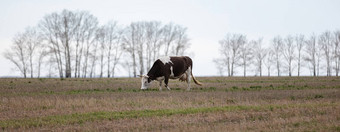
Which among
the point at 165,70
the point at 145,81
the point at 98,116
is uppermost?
the point at 165,70

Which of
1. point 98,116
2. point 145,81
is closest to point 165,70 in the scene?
point 145,81

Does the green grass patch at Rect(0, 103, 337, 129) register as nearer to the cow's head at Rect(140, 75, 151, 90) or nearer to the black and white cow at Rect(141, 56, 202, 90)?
the black and white cow at Rect(141, 56, 202, 90)

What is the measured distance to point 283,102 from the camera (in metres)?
15.2

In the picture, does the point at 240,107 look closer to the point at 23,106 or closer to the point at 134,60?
the point at 23,106

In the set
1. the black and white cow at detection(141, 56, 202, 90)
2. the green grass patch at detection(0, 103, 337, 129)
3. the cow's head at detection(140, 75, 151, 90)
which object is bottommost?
the green grass patch at detection(0, 103, 337, 129)

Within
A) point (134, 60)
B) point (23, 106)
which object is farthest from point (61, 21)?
point (23, 106)

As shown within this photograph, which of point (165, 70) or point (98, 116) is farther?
point (165, 70)

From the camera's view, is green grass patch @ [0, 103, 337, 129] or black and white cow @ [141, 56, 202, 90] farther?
black and white cow @ [141, 56, 202, 90]

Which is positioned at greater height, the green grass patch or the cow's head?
the cow's head

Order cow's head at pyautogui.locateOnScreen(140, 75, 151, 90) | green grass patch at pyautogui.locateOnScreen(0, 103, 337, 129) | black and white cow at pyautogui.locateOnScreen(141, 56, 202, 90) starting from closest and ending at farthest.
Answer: green grass patch at pyautogui.locateOnScreen(0, 103, 337, 129)
cow's head at pyautogui.locateOnScreen(140, 75, 151, 90)
black and white cow at pyautogui.locateOnScreen(141, 56, 202, 90)

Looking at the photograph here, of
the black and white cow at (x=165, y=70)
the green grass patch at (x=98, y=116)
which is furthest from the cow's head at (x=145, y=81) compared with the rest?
the green grass patch at (x=98, y=116)

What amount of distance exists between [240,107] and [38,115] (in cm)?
734

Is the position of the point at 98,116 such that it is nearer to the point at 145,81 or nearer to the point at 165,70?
the point at 145,81

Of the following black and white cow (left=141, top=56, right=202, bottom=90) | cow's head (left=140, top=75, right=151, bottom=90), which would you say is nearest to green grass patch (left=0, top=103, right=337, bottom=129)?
black and white cow (left=141, top=56, right=202, bottom=90)
